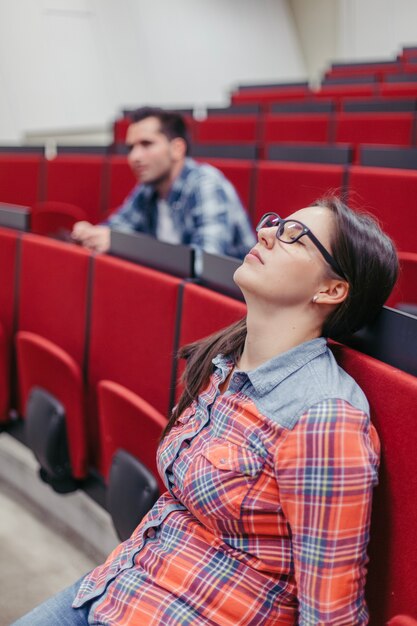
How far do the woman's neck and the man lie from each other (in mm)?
260

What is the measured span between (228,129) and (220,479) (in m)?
0.86

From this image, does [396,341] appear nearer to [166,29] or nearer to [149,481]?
[149,481]

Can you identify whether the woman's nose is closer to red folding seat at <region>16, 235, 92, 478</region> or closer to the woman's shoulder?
the woman's shoulder

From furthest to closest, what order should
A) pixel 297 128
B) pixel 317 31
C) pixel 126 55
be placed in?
pixel 317 31
pixel 126 55
pixel 297 128

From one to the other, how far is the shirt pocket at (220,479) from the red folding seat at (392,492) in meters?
0.04

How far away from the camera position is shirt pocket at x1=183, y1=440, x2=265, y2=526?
206mm

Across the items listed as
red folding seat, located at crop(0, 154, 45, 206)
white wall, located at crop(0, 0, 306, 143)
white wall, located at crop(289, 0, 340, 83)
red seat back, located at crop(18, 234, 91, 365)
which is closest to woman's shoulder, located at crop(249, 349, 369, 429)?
red seat back, located at crop(18, 234, 91, 365)

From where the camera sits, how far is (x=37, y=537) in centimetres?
44

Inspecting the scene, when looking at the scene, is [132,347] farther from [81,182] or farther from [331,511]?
[81,182]

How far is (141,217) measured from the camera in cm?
57

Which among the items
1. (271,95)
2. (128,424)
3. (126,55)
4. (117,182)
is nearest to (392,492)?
(128,424)

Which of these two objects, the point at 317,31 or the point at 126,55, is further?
the point at 317,31

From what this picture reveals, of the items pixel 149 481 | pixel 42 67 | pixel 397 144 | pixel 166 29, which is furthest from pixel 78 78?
pixel 149 481

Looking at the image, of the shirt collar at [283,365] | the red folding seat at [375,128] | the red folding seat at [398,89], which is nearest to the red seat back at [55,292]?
the shirt collar at [283,365]
